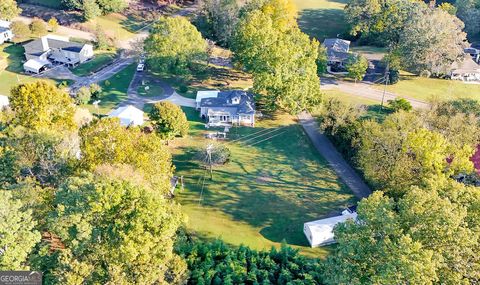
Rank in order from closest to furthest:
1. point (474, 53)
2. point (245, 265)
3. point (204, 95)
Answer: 1. point (245, 265)
2. point (204, 95)
3. point (474, 53)

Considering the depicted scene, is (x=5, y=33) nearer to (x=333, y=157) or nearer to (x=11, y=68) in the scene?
(x=11, y=68)

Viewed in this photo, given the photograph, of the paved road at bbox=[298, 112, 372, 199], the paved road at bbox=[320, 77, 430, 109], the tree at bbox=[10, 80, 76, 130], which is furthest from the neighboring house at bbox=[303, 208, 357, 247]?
the paved road at bbox=[320, 77, 430, 109]

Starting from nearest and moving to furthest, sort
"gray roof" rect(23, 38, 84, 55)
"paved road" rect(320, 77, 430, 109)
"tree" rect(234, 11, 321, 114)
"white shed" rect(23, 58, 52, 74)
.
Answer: "tree" rect(234, 11, 321, 114), "paved road" rect(320, 77, 430, 109), "white shed" rect(23, 58, 52, 74), "gray roof" rect(23, 38, 84, 55)

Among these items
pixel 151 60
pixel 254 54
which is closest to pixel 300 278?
pixel 254 54

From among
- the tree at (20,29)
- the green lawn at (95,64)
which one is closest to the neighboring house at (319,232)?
the green lawn at (95,64)

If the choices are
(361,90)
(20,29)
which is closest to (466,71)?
(361,90)

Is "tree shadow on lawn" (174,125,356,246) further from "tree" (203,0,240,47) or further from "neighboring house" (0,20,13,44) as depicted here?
"neighboring house" (0,20,13,44)
